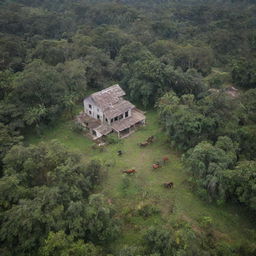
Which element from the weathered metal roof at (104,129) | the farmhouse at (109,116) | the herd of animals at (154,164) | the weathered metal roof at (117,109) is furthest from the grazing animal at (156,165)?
the weathered metal roof at (117,109)

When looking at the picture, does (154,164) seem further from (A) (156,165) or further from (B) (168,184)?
(B) (168,184)

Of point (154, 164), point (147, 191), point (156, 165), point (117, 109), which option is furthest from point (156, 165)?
point (117, 109)

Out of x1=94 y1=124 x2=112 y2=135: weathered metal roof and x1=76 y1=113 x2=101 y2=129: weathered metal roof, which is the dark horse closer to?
x1=94 y1=124 x2=112 y2=135: weathered metal roof

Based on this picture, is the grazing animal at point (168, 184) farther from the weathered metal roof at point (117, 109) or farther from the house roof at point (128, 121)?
the weathered metal roof at point (117, 109)

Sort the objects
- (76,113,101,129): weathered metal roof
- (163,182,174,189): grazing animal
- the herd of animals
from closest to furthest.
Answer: (163,182,174,189): grazing animal < the herd of animals < (76,113,101,129): weathered metal roof

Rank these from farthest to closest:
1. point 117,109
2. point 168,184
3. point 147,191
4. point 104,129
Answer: point 117,109 → point 104,129 → point 168,184 → point 147,191

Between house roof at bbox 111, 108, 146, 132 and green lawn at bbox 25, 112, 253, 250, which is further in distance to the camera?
house roof at bbox 111, 108, 146, 132

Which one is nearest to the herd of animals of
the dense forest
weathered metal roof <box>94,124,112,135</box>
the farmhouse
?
the dense forest
